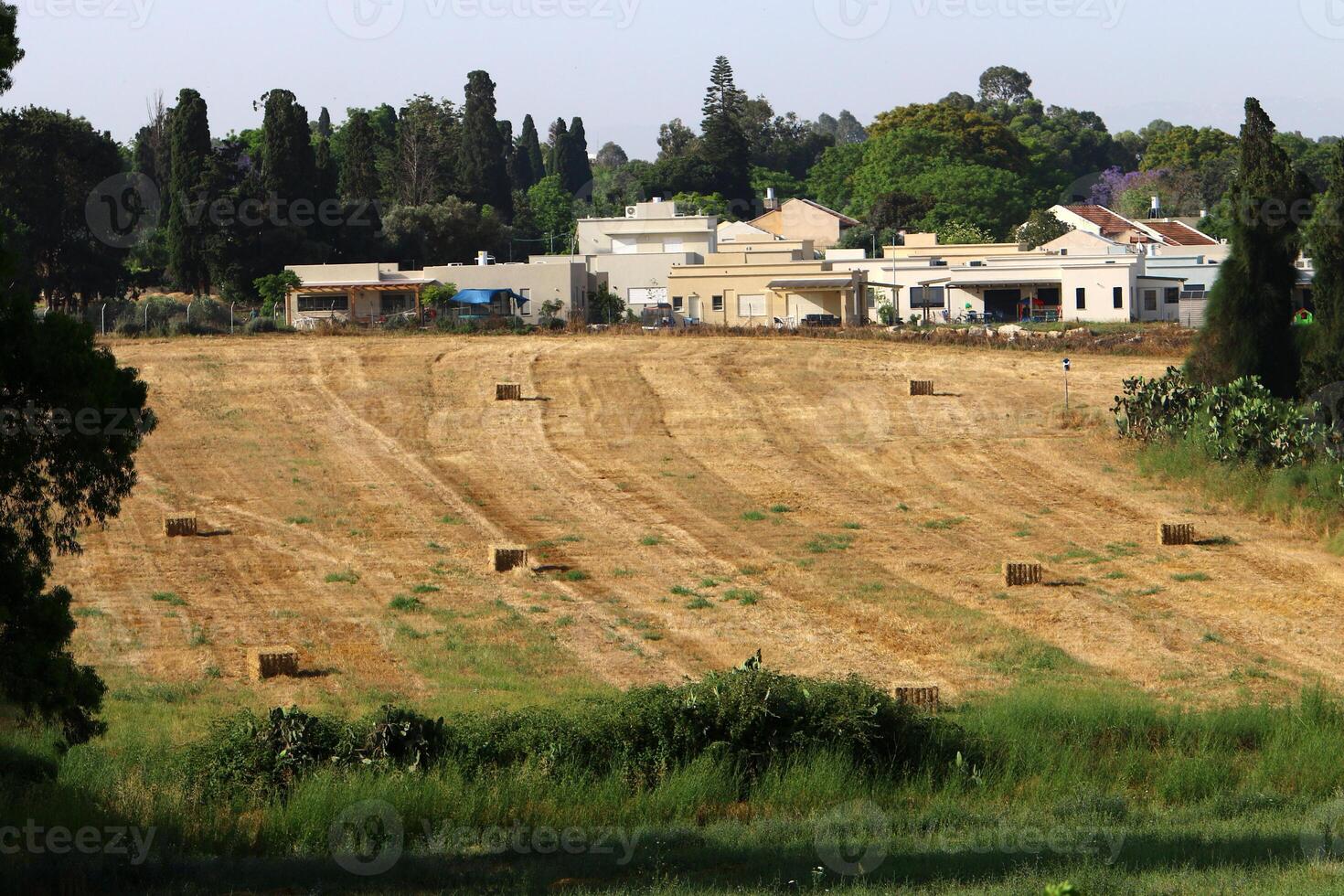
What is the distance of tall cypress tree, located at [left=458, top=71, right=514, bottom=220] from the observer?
108438mm

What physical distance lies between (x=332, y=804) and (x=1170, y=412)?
26.1 m

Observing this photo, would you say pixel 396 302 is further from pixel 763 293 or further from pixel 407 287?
pixel 763 293

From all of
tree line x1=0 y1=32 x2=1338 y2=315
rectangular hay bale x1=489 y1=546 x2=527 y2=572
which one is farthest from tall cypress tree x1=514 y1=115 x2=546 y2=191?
rectangular hay bale x1=489 y1=546 x2=527 y2=572

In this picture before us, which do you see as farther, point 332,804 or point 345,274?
point 345,274

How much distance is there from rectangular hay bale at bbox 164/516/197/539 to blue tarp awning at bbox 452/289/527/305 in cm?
3949

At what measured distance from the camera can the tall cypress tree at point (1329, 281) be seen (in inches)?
1174

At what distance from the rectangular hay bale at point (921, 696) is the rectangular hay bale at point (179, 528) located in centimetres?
1599

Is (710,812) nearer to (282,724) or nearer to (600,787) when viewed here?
(600,787)

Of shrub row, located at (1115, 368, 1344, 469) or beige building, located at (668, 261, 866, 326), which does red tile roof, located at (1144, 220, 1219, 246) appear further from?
shrub row, located at (1115, 368, 1344, 469)

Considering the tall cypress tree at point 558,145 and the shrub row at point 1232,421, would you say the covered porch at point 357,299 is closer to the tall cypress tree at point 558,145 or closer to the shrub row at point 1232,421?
the shrub row at point 1232,421

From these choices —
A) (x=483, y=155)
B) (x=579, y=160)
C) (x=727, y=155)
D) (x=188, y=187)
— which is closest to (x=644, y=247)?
(x=188, y=187)

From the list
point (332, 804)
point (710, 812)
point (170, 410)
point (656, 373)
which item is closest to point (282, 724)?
point (332, 804)

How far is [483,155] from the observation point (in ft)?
364

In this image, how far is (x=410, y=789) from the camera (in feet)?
45.1
